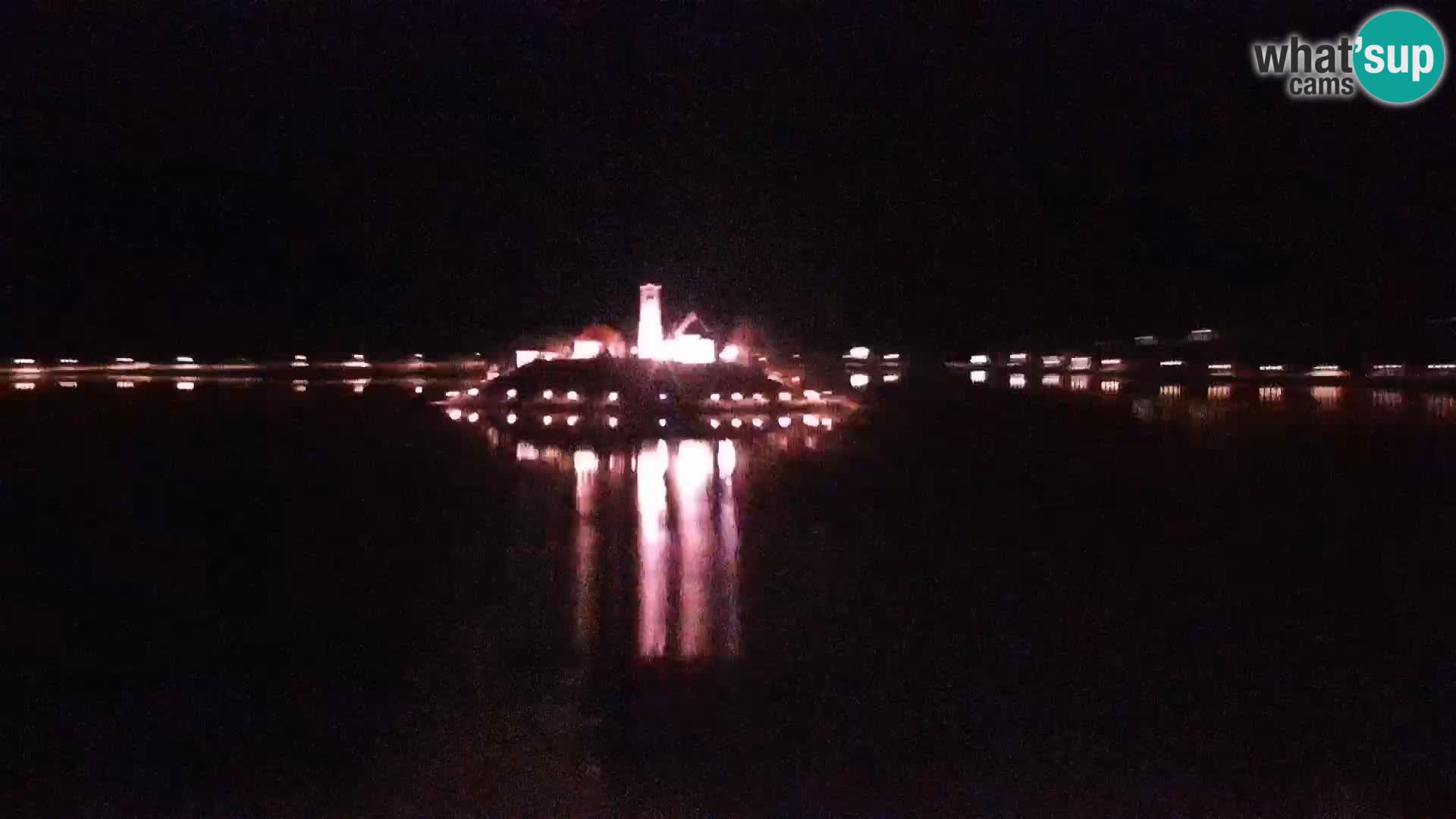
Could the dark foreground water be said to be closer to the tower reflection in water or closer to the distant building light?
the tower reflection in water

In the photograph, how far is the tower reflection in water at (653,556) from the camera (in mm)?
8953

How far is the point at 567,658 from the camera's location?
27.4ft

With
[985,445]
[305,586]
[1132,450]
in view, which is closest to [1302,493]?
[1132,450]

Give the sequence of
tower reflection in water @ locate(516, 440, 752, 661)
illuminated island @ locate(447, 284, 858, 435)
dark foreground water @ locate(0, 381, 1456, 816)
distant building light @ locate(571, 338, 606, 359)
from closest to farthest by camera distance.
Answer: dark foreground water @ locate(0, 381, 1456, 816) → tower reflection in water @ locate(516, 440, 752, 661) → illuminated island @ locate(447, 284, 858, 435) → distant building light @ locate(571, 338, 606, 359)

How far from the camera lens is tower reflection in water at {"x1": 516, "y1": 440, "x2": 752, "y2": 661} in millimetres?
8953

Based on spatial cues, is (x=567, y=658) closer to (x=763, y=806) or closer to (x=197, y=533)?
(x=763, y=806)

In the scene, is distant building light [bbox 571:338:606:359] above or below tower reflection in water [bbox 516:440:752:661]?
above

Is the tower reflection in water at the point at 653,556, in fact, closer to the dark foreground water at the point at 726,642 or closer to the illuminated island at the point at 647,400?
the dark foreground water at the point at 726,642

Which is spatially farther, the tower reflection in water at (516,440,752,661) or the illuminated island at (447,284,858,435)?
the illuminated island at (447,284,858,435)

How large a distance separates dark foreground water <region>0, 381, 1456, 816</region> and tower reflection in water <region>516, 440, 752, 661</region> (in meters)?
0.06

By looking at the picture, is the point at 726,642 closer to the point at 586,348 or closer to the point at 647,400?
the point at 647,400

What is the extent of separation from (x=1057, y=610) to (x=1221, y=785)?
3.74 m

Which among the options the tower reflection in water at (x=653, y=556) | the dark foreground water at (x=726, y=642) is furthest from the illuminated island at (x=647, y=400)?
the dark foreground water at (x=726, y=642)

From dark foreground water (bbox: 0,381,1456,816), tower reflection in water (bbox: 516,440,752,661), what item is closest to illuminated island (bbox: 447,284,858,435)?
tower reflection in water (bbox: 516,440,752,661)
